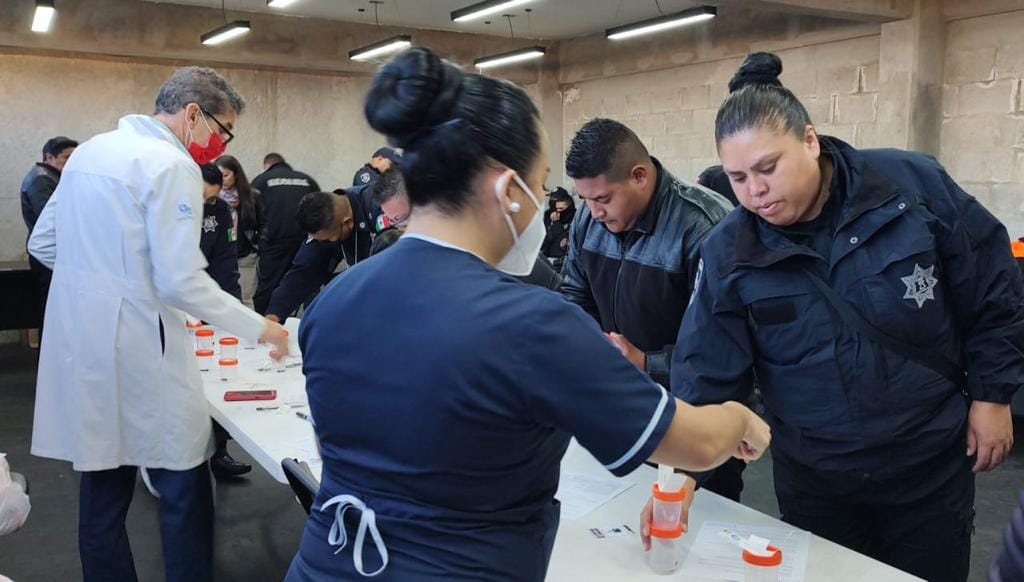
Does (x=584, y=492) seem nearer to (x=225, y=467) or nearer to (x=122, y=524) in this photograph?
(x=122, y=524)

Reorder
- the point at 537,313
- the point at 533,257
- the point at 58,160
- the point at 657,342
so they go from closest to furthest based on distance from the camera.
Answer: the point at 537,313 → the point at 533,257 → the point at 657,342 → the point at 58,160

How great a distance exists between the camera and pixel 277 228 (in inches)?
248

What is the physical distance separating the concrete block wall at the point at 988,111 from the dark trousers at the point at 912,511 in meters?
5.33

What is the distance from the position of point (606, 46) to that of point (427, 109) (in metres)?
9.15

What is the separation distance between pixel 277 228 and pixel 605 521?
5.09 metres

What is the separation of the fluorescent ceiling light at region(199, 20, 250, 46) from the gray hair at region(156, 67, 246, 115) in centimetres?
511

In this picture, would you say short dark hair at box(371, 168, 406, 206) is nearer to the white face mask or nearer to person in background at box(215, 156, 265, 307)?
the white face mask

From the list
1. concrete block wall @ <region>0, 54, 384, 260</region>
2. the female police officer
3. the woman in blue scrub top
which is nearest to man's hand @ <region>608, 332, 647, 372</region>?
the female police officer

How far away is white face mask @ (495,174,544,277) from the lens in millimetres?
1047

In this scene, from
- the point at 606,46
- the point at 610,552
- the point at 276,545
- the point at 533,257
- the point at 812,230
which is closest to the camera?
the point at 533,257

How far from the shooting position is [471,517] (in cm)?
100

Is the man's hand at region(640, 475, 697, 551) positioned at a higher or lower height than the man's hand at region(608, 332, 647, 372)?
lower

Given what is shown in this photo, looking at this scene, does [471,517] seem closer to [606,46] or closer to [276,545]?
[276,545]

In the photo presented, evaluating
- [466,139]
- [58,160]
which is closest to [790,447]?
[466,139]
